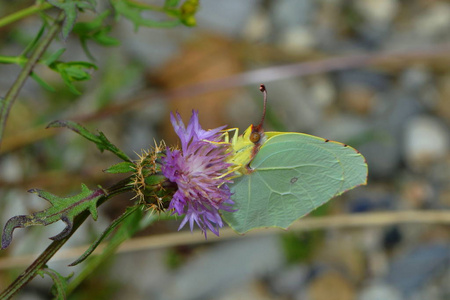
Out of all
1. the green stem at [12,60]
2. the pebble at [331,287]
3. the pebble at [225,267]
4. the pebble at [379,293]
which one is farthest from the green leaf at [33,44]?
the pebble at [379,293]

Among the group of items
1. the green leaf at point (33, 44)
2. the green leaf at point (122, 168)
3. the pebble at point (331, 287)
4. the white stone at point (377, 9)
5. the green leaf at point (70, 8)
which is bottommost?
the pebble at point (331, 287)

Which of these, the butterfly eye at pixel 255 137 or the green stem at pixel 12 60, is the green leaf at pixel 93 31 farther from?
the butterfly eye at pixel 255 137

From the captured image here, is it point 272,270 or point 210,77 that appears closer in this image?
point 272,270

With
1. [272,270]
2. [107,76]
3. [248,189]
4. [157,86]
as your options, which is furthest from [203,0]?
[248,189]

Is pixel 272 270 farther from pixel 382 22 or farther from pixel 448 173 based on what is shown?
pixel 382 22

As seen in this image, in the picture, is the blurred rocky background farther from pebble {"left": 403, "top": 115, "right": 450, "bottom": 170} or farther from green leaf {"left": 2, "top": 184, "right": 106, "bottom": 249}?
green leaf {"left": 2, "top": 184, "right": 106, "bottom": 249}
